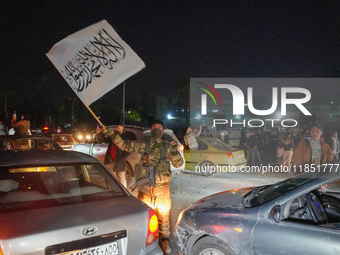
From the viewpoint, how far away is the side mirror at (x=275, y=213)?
9.23ft

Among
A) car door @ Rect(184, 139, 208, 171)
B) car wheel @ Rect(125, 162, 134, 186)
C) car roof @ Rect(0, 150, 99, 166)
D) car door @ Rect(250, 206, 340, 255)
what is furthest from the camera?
car door @ Rect(184, 139, 208, 171)

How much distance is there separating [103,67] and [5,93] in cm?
5470

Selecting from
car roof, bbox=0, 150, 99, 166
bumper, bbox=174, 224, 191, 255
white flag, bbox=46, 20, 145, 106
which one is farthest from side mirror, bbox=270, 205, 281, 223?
white flag, bbox=46, 20, 145, 106

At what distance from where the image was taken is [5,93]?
51.2 metres

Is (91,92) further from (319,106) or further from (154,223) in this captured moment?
(319,106)

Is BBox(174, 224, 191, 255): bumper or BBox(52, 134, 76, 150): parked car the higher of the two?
BBox(52, 134, 76, 150): parked car

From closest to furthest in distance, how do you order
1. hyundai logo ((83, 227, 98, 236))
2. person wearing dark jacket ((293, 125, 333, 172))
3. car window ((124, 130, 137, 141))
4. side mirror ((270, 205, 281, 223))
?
1. hyundai logo ((83, 227, 98, 236))
2. side mirror ((270, 205, 281, 223))
3. car window ((124, 130, 137, 141))
4. person wearing dark jacket ((293, 125, 333, 172))

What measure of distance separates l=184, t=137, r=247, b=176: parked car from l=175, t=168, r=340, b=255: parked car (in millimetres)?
6343

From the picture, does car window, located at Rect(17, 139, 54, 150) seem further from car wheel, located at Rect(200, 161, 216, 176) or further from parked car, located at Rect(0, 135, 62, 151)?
car wheel, located at Rect(200, 161, 216, 176)

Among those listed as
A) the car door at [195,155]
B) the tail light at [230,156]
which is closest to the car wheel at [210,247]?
the tail light at [230,156]

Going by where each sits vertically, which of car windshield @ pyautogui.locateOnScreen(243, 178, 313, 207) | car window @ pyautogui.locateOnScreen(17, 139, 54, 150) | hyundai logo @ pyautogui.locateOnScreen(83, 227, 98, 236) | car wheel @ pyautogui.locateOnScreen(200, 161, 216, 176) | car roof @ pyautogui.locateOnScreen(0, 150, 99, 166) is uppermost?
car roof @ pyautogui.locateOnScreen(0, 150, 99, 166)

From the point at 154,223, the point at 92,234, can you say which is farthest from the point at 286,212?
the point at 92,234

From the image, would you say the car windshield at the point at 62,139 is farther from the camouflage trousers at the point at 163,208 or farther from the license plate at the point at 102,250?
the license plate at the point at 102,250

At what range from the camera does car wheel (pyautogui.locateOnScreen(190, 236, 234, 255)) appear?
10.1 ft
